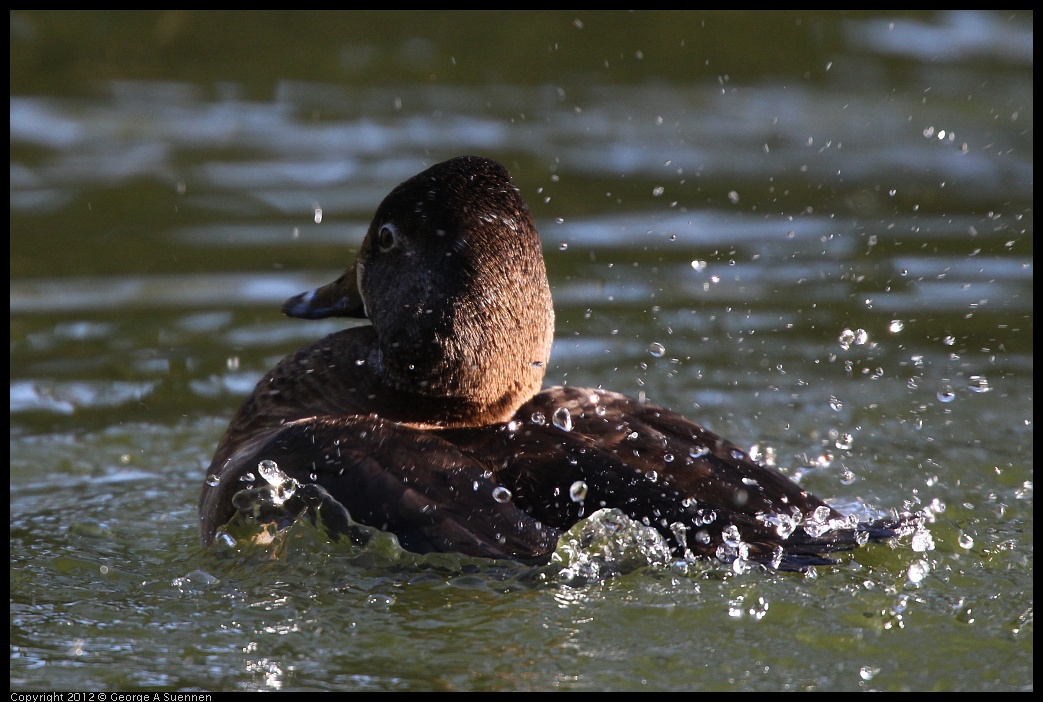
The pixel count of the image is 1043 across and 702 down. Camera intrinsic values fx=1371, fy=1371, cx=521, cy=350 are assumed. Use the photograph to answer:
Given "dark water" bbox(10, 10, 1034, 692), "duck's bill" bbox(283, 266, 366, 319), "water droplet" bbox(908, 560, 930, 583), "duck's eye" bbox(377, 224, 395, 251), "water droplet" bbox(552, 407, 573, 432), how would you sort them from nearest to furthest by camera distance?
"dark water" bbox(10, 10, 1034, 692)
"water droplet" bbox(908, 560, 930, 583)
"water droplet" bbox(552, 407, 573, 432)
"duck's eye" bbox(377, 224, 395, 251)
"duck's bill" bbox(283, 266, 366, 319)

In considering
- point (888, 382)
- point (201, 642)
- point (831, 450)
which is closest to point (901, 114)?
point (888, 382)

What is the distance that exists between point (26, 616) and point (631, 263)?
166 inches

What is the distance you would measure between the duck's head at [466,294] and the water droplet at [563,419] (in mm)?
176

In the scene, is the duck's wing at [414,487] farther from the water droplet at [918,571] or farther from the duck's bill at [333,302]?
the water droplet at [918,571]

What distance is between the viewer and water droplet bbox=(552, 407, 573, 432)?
161 inches

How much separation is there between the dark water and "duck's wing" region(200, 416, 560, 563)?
96 millimetres

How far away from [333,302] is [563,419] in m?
1.08

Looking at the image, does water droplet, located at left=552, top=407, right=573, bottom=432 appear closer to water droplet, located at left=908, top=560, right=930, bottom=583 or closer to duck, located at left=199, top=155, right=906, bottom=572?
duck, located at left=199, top=155, right=906, bottom=572

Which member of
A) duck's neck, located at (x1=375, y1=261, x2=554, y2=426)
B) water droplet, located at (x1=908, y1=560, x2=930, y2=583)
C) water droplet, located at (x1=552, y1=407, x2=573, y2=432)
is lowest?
water droplet, located at (x1=908, y1=560, x2=930, y2=583)

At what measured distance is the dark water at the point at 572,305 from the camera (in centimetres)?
360

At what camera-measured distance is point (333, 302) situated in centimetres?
479

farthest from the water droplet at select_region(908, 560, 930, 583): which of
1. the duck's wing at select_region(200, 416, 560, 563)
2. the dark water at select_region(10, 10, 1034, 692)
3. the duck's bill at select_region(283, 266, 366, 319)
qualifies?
the duck's bill at select_region(283, 266, 366, 319)

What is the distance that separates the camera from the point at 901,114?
30.5 feet
